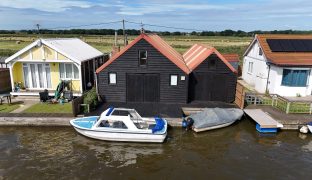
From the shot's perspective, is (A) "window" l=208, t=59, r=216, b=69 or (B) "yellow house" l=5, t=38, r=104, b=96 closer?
(A) "window" l=208, t=59, r=216, b=69

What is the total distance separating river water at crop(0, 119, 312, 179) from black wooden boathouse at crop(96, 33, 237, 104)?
421 cm

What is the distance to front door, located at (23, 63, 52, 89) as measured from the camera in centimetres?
2170

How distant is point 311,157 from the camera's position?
1370 centimetres

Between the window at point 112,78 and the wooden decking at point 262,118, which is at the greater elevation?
the window at point 112,78

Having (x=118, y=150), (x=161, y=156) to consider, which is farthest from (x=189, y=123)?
(x=118, y=150)

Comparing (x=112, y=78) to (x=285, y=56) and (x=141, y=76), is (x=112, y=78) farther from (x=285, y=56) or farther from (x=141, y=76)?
(x=285, y=56)

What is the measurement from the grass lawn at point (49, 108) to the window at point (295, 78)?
18.4 m

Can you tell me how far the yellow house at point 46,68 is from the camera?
67.9 ft

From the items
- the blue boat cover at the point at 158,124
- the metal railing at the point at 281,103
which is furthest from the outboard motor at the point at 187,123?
the metal railing at the point at 281,103

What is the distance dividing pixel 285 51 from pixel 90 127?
1928 centimetres

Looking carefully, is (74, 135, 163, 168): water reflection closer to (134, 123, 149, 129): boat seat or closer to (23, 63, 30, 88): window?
(134, 123, 149, 129): boat seat

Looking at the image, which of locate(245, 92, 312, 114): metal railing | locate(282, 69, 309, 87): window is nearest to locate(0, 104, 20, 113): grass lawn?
locate(245, 92, 312, 114): metal railing

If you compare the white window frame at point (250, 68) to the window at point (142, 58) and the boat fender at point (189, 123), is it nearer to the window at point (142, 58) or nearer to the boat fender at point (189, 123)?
the window at point (142, 58)

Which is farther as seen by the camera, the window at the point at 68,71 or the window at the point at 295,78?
the window at the point at 295,78
